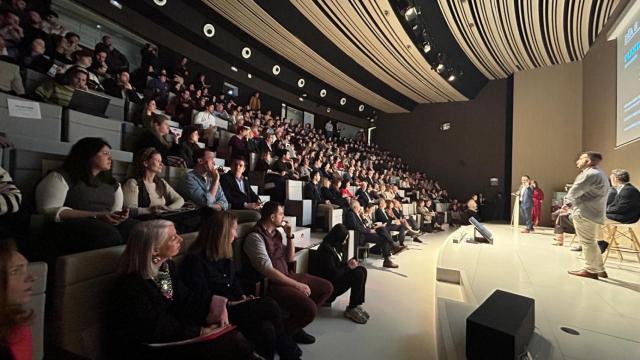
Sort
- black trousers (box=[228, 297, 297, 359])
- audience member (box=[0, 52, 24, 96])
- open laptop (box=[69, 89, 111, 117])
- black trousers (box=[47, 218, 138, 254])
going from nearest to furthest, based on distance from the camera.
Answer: black trousers (box=[47, 218, 138, 254]) < black trousers (box=[228, 297, 297, 359]) < audience member (box=[0, 52, 24, 96]) < open laptop (box=[69, 89, 111, 117])

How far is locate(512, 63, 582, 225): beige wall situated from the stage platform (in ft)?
18.8

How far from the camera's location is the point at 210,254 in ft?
5.80

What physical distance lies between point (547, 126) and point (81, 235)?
11.2 meters

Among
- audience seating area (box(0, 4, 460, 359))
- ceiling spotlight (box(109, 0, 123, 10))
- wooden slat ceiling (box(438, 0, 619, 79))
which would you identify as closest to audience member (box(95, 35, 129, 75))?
audience seating area (box(0, 4, 460, 359))

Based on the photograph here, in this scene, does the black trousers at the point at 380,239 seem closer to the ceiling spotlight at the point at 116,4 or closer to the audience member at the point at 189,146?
the audience member at the point at 189,146

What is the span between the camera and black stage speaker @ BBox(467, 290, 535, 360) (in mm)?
1465

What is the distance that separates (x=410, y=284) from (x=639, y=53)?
13.7ft

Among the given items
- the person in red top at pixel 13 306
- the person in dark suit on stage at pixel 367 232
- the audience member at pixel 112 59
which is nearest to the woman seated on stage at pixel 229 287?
the person in red top at pixel 13 306

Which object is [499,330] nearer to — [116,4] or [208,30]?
[208,30]

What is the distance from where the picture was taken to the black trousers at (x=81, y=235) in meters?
1.46

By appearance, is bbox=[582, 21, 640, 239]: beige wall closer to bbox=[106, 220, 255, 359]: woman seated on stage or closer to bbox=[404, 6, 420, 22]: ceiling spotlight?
bbox=[404, 6, 420, 22]: ceiling spotlight

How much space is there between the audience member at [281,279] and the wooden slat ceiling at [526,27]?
5997 mm

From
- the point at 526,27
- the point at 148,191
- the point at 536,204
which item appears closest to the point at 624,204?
the point at 148,191

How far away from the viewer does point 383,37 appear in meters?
7.00
